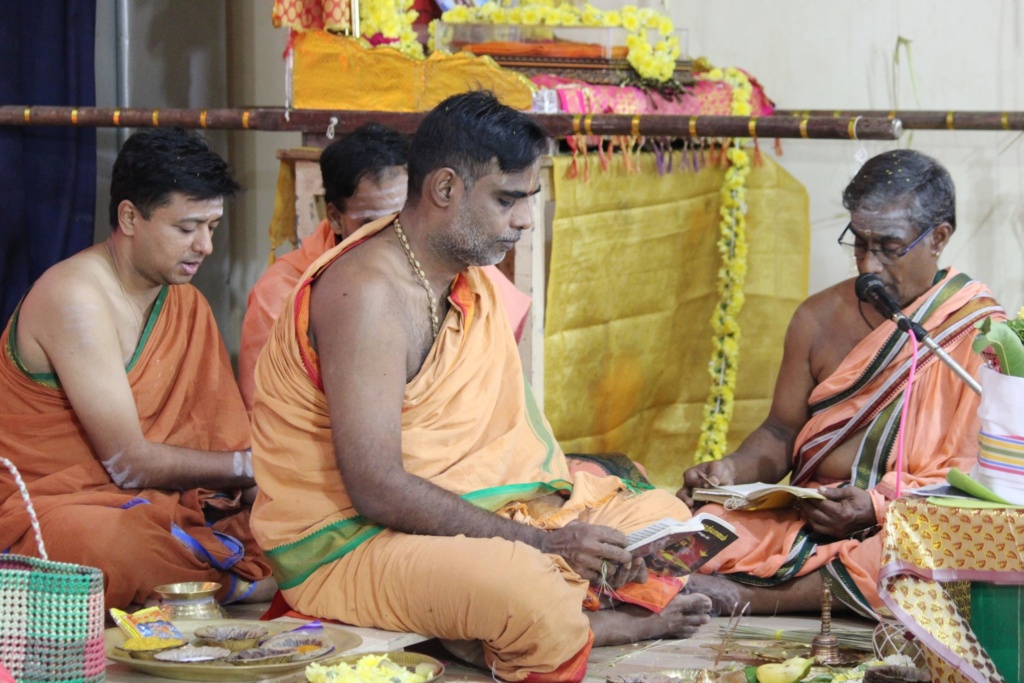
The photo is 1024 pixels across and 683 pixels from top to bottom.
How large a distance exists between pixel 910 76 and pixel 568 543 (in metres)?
3.97

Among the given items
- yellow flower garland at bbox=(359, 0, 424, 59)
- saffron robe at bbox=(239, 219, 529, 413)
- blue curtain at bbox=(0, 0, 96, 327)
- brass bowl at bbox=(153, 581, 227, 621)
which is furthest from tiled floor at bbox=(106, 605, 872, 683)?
blue curtain at bbox=(0, 0, 96, 327)

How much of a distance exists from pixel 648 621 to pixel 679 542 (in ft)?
1.13

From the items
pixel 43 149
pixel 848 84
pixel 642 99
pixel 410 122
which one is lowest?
pixel 43 149

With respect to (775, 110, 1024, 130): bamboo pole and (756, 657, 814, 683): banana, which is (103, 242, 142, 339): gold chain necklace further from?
(775, 110, 1024, 130): bamboo pole

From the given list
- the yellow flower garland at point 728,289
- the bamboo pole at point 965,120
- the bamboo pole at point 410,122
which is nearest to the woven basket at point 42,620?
the bamboo pole at point 410,122

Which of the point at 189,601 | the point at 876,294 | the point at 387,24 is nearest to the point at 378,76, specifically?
the point at 387,24

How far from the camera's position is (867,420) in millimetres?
4547

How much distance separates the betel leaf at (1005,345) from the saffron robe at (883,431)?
3.99 ft

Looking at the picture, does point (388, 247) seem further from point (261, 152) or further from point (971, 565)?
point (261, 152)

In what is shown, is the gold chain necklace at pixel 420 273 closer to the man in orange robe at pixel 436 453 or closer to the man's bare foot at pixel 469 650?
the man in orange robe at pixel 436 453

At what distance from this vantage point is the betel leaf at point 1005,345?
3.10 m

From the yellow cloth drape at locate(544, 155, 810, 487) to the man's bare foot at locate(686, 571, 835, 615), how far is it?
48.7 inches

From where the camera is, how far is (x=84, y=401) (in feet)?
14.0

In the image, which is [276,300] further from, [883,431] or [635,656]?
[883,431]
